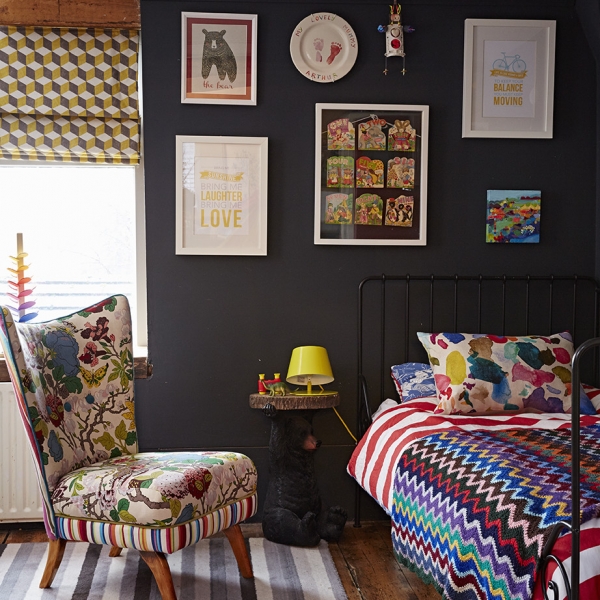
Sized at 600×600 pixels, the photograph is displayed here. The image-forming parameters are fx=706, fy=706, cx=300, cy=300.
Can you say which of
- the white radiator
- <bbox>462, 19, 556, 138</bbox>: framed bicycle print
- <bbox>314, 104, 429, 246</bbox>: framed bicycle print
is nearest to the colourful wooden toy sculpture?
the white radiator

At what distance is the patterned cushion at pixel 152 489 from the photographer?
2.11m

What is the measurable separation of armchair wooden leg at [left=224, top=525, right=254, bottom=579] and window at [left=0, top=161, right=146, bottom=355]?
3.58 feet

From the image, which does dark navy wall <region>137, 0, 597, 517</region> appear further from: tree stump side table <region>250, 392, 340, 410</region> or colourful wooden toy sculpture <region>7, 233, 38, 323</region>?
colourful wooden toy sculpture <region>7, 233, 38, 323</region>

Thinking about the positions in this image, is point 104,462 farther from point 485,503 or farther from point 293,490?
point 485,503

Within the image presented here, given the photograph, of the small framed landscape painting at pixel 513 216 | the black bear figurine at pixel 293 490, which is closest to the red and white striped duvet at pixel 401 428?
the black bear figurine at pixel 293 490

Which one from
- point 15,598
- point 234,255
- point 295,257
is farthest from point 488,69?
point 15,598

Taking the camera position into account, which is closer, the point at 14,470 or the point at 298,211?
the point at 14,470

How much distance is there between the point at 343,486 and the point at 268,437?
40 cm

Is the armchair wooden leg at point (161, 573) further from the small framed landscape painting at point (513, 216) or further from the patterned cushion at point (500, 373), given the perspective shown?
the small framed landscape painting at point (513, 216)

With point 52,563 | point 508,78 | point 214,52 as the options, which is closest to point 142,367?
point 52,563

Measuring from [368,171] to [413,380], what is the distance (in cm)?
92

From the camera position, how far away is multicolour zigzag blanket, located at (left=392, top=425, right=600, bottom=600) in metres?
1.56

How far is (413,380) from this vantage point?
2920 millimetres

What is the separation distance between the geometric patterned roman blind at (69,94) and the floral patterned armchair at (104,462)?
31.1 inches
